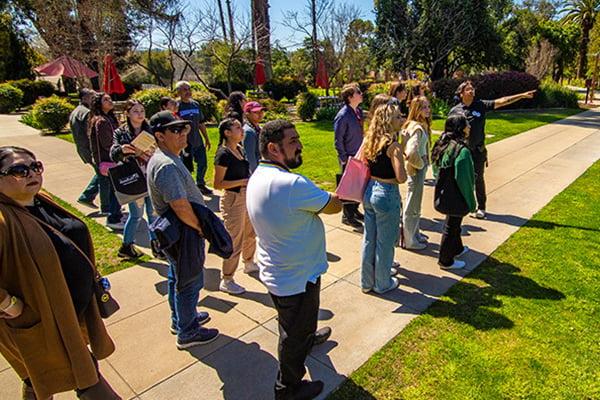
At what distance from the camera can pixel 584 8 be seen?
134 ft

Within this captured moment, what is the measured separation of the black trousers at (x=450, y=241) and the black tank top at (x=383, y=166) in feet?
3.74

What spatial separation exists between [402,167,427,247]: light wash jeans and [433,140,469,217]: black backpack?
0.58 m

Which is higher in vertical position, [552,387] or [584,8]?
[584,8]

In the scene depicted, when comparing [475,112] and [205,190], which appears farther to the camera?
[205,190]

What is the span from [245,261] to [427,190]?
4.28 m

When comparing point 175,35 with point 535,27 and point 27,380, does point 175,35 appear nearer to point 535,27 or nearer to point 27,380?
point 27,380

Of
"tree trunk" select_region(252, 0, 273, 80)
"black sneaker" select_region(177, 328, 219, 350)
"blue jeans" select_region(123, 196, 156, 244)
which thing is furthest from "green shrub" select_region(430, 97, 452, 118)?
"black sneaker" select_region(177, 328, 219, 350)

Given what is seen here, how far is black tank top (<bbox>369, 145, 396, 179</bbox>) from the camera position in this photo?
3553mm

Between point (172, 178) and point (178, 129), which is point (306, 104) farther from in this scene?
point (172, 178)

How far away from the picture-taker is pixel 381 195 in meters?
3.63

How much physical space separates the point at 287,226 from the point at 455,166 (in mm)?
2457

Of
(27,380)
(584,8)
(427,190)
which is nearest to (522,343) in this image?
(27,380)

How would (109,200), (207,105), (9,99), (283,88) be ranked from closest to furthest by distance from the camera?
(109,200)
(207,105)
(9,99)
(283,88)

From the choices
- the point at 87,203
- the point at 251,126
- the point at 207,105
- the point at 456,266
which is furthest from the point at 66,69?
the point at 456,266
